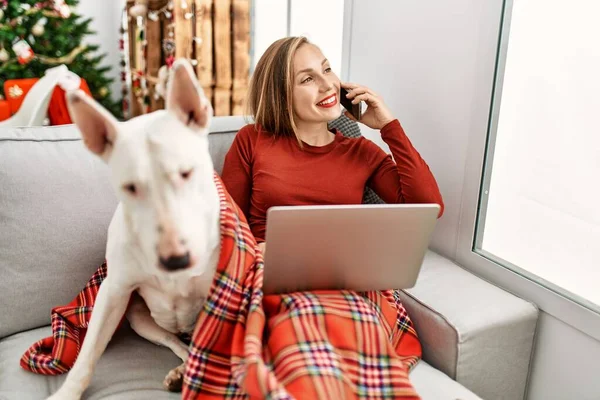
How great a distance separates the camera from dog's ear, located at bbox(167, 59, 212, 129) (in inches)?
31.7

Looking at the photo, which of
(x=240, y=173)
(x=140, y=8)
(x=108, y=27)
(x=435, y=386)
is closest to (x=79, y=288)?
(x=240, y=173)

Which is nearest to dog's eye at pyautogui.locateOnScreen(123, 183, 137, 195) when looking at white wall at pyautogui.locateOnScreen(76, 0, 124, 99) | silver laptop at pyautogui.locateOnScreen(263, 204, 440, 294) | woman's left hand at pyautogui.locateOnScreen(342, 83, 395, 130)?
silver laptop at pyautogui.locateOnScreen(263, 204, 440, 294)

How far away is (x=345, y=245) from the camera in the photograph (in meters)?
1.04

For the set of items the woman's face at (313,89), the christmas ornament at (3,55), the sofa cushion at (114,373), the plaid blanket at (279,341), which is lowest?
the sofa cushion at (114,373)

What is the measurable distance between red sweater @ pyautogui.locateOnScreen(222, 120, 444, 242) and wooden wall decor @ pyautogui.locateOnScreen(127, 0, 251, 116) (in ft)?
6.90

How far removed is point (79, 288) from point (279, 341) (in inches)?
26.8

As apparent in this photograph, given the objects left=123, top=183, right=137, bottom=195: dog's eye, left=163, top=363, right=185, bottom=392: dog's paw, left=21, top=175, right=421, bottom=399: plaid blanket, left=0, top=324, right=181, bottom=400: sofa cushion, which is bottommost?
left=0, top=324, right=181, bottom=400: sofa cushion

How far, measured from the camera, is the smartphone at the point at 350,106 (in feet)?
5.30

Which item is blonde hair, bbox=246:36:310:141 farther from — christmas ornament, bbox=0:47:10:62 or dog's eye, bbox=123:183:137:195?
christmas ornament, bbox=0:47:10:62

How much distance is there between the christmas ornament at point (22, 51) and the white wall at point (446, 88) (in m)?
2.94

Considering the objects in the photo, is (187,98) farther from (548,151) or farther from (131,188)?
(548,151)

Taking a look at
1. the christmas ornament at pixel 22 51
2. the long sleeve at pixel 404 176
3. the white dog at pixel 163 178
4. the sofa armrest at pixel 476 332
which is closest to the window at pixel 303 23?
the long sleeve at pixel 404 176

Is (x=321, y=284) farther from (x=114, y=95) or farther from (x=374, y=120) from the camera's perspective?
(x=114, y=95)

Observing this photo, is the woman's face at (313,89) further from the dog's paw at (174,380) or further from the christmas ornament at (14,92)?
the christmas ornament at (14,92)
